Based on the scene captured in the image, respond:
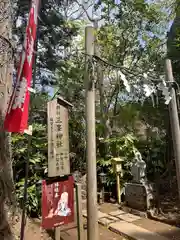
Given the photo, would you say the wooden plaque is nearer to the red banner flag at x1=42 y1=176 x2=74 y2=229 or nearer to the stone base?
the red banner flag at x1=42 y1=176 x2=74 y2=229

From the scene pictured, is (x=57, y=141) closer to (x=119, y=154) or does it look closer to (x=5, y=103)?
(x=5, y=103)

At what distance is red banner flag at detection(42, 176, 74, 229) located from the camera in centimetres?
261

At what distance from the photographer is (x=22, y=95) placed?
7.31ft

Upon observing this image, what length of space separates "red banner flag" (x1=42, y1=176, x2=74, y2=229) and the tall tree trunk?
1.71 feet

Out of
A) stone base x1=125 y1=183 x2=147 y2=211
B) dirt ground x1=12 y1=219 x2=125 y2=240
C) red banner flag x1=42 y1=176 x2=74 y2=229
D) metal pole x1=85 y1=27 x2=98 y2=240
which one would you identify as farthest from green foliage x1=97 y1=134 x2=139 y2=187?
metal pole x1=85 y1=27 x2=98 y2=240

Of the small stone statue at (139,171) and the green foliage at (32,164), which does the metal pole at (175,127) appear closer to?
the small stone statue at (139,171)

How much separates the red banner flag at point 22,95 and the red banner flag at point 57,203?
2.83 ft

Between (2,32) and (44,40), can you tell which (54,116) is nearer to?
(2,32)

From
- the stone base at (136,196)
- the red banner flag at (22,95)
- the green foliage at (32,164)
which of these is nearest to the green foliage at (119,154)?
the stone base at (136,196)

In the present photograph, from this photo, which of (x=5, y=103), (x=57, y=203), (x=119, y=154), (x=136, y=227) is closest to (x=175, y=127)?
(x=57, y=203)

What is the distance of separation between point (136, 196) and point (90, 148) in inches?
141

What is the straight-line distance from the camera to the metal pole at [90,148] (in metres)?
2.53

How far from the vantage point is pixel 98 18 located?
895cm

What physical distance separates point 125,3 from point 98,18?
5.63 feet
